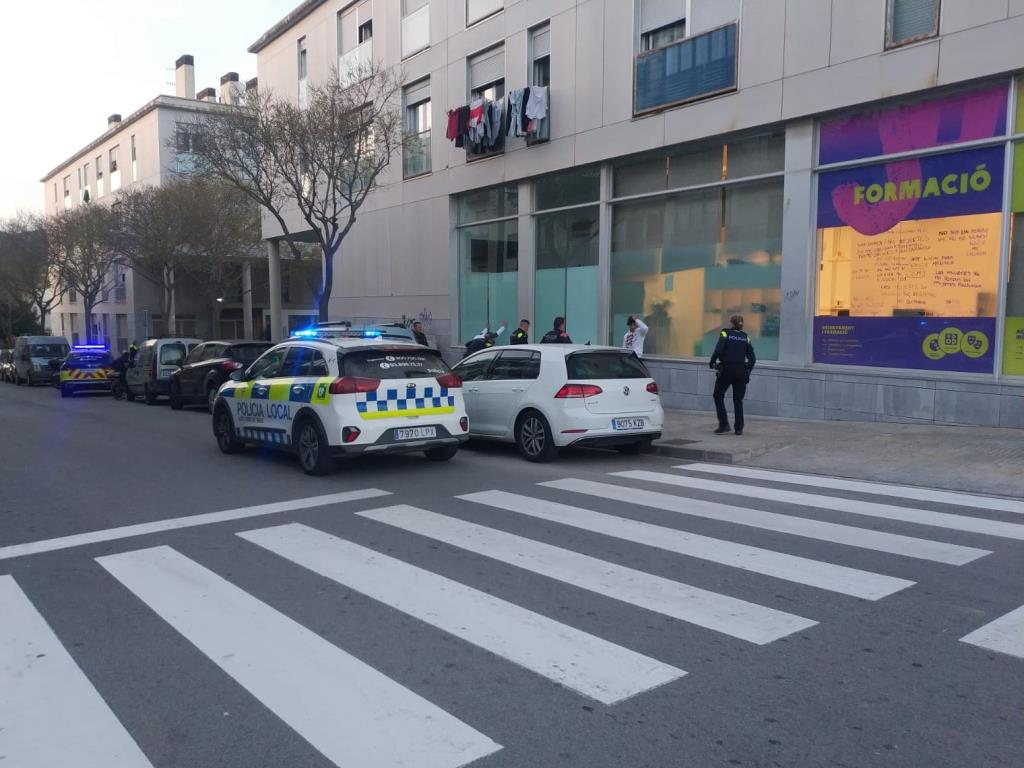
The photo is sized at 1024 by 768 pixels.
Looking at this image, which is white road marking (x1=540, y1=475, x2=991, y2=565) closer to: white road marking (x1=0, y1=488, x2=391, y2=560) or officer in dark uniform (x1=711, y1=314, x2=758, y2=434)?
white road marking (x1=0, y1=488, x2=391, y2=560)

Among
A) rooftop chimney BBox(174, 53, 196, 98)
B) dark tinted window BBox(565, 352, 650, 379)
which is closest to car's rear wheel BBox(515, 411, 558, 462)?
dark tinted window BBox(565, 352, 650, 379)

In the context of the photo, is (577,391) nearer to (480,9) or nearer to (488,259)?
(488,259)

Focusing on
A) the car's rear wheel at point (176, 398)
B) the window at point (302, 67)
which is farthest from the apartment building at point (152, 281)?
the car's rear wheel at point (176, 398)

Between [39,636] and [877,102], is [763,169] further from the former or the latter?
[39,636]

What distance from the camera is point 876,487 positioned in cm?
888

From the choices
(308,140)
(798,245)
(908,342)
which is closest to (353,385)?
(798,245)

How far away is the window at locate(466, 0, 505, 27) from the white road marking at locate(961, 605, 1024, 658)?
18613 mm

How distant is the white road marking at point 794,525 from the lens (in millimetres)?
6160

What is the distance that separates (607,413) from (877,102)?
6916 mm

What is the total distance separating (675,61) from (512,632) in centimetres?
1392

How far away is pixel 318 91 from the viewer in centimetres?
2048

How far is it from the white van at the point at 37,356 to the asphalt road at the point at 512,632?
2731cm

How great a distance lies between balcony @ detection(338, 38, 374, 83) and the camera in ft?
81.8

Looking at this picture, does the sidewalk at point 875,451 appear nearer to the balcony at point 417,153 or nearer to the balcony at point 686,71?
the balcony at point 686,71
